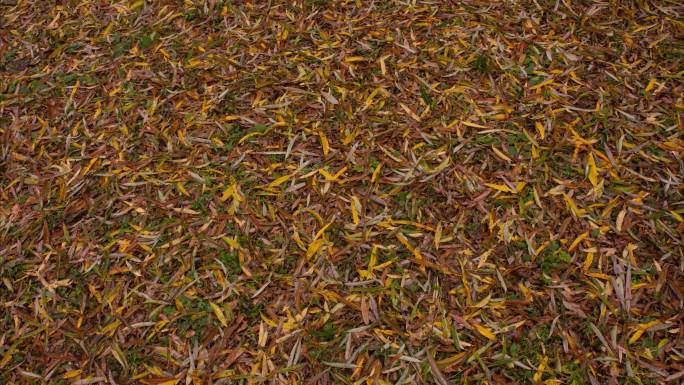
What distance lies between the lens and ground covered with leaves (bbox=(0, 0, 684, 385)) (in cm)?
226

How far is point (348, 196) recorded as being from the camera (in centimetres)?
264

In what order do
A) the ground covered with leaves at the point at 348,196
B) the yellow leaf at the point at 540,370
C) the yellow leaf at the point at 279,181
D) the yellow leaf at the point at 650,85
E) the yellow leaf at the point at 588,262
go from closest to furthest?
the yellow leaf at the point at 540,370
the ground covered with leaves at the point at 348,196
the yellow leaf at the point at 588,262
the yellow leaf at the point at 279,181
the yellow leaf at the point at 650,85

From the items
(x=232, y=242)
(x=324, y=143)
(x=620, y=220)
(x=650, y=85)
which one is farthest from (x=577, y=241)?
(x=232, y=242)

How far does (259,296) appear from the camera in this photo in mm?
2398

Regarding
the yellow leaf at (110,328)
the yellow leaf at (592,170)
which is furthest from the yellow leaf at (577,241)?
the yellow leaf at (110,328)

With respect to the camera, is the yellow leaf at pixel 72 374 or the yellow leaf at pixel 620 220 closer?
the yellow leaf at pixel 72 374

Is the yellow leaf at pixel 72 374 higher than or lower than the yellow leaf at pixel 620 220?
lower

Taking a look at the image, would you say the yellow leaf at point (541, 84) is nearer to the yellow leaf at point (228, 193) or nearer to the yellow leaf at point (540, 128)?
the yellow leaf at point (540, 128)

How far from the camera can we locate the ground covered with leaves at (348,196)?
2258mm

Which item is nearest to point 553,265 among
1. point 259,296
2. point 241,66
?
point 259,296

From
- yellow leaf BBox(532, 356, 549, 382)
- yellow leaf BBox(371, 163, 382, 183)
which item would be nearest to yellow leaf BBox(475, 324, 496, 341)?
yellow leaf BBox(532, 356, 549, 382)

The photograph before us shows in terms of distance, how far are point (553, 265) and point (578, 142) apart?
715mm

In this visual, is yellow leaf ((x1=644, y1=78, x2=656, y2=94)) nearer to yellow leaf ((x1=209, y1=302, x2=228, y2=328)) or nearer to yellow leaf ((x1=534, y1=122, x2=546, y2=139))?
yellow leaf ((x1=534, y1=122, x2=546, y2=139))

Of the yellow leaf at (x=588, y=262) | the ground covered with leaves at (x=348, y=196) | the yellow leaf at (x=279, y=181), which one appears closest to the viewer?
the ground covered with leaves at (x=348, y=196)
